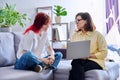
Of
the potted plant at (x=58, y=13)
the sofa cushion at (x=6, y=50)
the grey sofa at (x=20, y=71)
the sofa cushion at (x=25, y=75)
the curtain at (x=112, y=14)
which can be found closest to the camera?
the sofa cushion at (x=25, y=75)

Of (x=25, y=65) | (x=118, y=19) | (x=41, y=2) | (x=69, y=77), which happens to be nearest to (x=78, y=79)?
(x=69, y=77)

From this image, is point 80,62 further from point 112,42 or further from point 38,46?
point 112,42

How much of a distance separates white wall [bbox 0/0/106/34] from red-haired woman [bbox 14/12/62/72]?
103 centimetres

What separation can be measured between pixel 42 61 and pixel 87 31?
1.96 feet

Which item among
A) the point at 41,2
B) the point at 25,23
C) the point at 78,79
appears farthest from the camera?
the point at 41,2

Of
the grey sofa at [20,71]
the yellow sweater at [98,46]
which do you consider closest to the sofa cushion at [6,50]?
the grey sofa at [20,71]

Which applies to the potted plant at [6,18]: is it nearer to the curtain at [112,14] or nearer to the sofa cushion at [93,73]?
the sofa cushion at [93,73]

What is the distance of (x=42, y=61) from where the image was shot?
2.33 m

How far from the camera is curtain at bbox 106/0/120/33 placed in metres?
4.76

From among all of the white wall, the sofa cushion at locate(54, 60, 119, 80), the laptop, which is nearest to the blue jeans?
the sofa cushion at locate(54, 60, 119, 80)

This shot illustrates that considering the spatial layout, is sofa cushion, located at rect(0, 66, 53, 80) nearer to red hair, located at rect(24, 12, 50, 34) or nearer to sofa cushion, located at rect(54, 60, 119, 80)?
sofa cushion, located at rect(54, 60, 119, 80)

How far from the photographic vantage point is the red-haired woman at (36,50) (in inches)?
88.0

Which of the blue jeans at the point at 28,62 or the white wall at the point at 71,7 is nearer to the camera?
the blue jeans at the point at 28,62

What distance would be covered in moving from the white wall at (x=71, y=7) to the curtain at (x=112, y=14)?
0.11m
